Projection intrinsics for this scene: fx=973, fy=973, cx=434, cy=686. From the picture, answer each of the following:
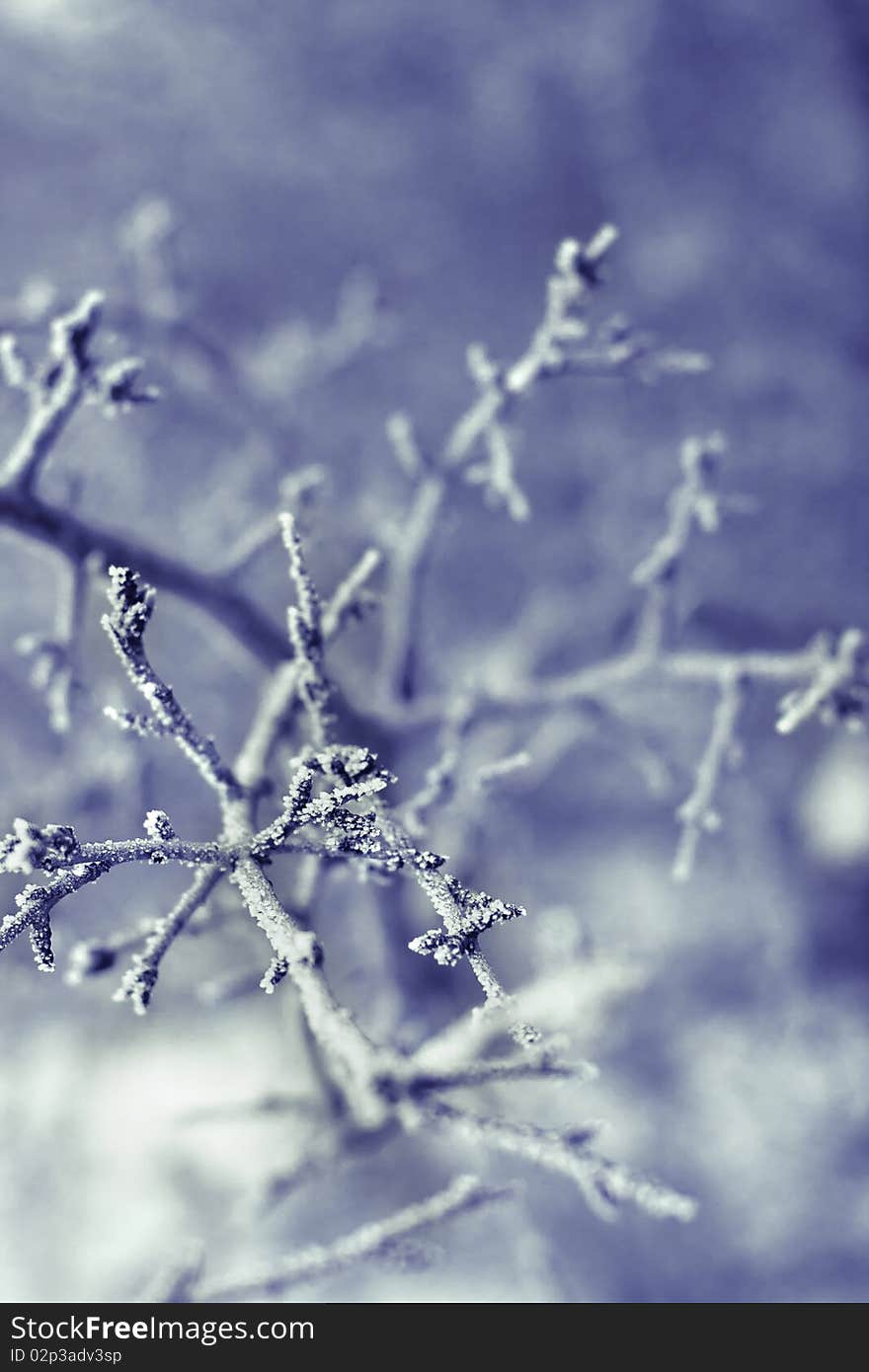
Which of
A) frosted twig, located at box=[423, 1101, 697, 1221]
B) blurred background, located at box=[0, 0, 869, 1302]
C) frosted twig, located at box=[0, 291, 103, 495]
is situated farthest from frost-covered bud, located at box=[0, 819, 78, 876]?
blurred background, located at box=[0, 0, 869, 1302]

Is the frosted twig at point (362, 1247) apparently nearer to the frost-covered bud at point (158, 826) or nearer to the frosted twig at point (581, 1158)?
the frosted twig at point (581, 1158)

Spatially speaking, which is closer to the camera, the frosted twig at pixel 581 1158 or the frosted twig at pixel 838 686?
the frosted twig at pixel 581 1158

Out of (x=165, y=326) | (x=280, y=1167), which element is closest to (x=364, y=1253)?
(x=280, y=1167)

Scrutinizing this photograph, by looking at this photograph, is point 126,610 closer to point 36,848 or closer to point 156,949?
point 36,848

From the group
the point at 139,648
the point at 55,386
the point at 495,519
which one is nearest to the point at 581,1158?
the point at 139,648

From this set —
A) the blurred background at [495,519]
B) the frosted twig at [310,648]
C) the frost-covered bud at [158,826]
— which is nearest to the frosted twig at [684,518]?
the blurred background at [495,519]
